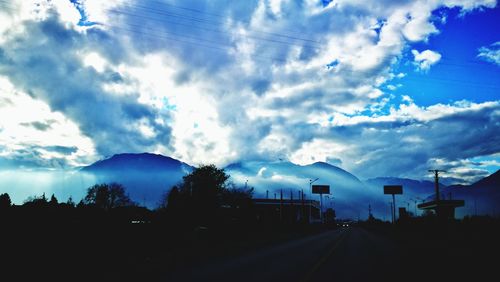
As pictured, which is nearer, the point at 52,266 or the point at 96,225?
the point at 52,266

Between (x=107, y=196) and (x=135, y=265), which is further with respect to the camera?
(x=107, y=196)

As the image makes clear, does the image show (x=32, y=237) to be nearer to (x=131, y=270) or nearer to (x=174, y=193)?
(x=131, y=270)

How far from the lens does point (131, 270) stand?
15859 millimetres

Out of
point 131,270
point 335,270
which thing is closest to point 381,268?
point 335,270

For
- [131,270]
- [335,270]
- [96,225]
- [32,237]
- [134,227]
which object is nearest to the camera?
[32,237]

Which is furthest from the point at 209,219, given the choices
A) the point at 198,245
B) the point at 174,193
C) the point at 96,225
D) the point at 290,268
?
the point at 174,193

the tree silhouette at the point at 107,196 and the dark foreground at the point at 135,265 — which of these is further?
the tree silhouette at the point at 107,196

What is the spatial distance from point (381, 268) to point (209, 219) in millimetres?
27888

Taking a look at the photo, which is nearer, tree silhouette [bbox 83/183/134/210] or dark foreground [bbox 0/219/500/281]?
dark foreground [bbox 0/219/500/281]

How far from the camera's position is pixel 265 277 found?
41.4ft

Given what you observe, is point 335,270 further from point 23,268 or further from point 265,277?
point 23,268

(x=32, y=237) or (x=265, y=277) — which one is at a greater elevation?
(x=32, y=237)

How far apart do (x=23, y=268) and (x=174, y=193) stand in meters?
67.5

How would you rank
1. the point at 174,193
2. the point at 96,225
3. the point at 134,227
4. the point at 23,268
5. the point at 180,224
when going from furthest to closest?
the point at 174,193, the point at 180,224, the point at 134,227, the point at 96,225, the point at 23,268
